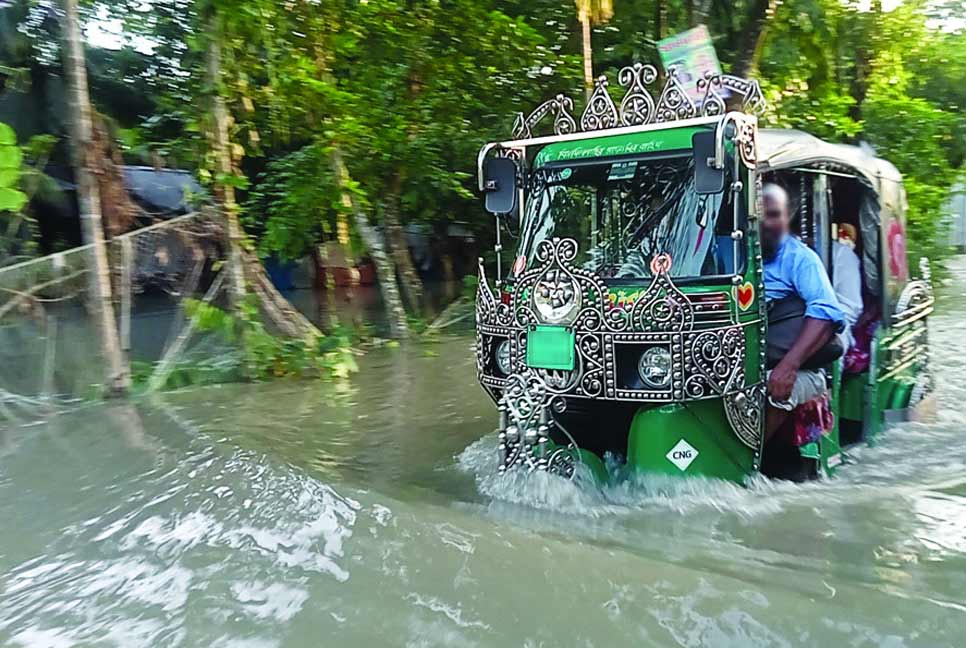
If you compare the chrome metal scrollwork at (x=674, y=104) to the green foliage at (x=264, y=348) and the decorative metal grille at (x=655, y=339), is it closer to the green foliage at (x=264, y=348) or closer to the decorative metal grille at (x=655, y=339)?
the decorative metal grille at (x=655, y=339)

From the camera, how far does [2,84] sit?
13.0 metres

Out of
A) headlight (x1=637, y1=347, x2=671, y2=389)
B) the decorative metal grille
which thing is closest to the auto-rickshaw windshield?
the decorative metal grille

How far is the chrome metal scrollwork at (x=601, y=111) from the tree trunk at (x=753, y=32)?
284 inches

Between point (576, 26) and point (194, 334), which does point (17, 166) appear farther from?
point (576, 26)

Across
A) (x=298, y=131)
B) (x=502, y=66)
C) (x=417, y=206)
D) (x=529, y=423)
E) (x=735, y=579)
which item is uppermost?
(x=502, y=66)

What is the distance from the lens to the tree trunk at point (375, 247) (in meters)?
11.9

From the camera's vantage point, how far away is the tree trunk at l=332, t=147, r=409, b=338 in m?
11.9

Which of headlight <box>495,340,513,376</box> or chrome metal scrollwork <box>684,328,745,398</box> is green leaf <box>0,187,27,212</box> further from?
chrome metal scrollwork <box>684,328,745,398</box>

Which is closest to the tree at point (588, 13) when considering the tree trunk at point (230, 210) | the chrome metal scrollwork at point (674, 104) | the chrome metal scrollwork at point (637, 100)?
the tree trunk at point (230, 210)

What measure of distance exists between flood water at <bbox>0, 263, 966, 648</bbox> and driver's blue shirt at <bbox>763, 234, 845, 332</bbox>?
1157 mm

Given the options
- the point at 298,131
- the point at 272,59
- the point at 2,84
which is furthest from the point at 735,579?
the point at 2,84

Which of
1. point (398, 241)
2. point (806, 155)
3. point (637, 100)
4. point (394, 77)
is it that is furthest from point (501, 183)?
point (398, 241)

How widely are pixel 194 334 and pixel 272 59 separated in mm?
3369

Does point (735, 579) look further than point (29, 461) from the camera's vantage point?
No
